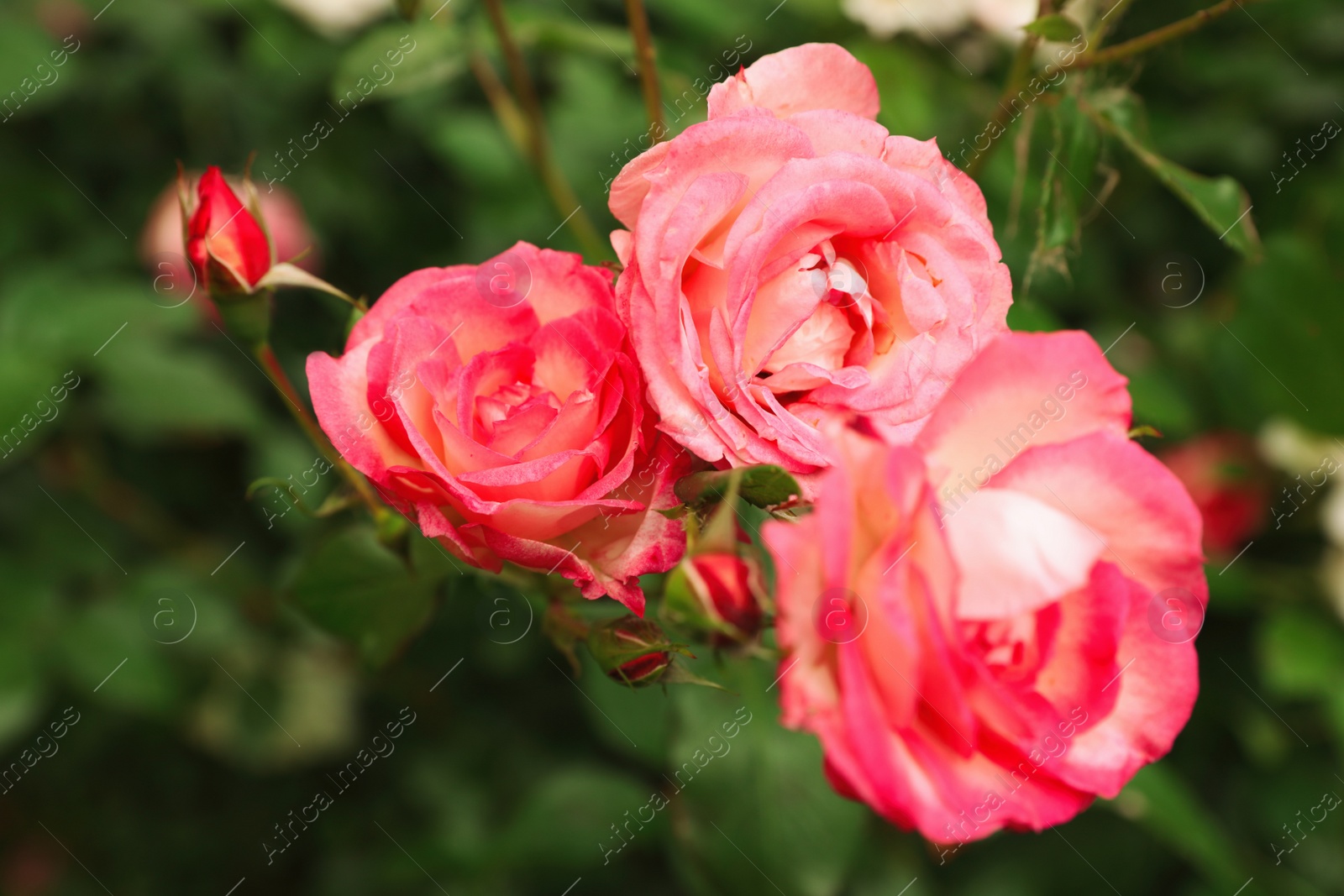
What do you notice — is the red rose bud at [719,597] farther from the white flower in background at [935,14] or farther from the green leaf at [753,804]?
the white flower in background at [935,14]

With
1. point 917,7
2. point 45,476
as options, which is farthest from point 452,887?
point 917,7

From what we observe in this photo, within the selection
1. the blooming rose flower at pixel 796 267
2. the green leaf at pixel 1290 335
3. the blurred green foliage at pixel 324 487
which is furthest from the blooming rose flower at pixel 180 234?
the green leaf at pixel 1290 335

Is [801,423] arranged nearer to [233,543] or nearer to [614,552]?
[614,552]

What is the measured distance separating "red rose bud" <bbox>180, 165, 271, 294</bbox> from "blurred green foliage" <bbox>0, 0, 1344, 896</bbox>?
0.37 m

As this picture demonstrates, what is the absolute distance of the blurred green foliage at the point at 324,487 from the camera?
4.05ft

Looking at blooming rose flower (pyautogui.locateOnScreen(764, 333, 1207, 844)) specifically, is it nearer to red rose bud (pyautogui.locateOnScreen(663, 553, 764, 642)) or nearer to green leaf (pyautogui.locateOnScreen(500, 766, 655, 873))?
red rose bud (pyautogui.locateOnScreen(663, 553, 764, 642))

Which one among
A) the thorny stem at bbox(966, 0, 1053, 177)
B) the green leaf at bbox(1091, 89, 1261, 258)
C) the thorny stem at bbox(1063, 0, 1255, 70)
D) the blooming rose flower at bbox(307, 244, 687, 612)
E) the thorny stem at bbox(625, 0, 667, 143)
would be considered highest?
the thorny stem at bbox(625, 0, 667, 143)

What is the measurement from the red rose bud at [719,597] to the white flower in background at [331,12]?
51.2 inches

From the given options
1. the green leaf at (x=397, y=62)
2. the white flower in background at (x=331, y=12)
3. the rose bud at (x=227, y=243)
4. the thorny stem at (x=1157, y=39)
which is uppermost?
the white flower in background at (x=331, y=12)

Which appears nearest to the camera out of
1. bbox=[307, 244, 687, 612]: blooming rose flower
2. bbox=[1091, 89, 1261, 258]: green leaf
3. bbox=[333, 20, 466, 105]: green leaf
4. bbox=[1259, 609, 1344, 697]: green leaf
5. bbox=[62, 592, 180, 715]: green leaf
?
bbox=[307, 244, 687, 612]: blooming rose flower

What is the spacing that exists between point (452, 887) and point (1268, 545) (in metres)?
1.35

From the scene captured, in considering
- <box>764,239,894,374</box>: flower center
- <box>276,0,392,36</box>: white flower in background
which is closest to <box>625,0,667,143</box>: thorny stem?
<box>764,239,894,374</box>: flower center

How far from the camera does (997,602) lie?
0.48 meters

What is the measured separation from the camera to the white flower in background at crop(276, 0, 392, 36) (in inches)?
57.3
